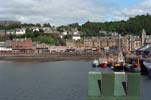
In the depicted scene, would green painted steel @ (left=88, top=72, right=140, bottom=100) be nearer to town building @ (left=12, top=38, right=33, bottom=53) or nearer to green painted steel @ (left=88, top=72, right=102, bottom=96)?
green painted steel @ (left=88, top=72, right=102, bottom=96)

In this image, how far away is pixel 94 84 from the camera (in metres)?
9.66

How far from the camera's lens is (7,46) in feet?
555

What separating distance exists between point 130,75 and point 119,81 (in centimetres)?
27

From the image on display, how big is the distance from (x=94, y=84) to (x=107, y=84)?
0.27 metres

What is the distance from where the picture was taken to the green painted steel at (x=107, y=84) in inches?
377

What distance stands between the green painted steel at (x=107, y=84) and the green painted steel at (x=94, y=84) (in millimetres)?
126

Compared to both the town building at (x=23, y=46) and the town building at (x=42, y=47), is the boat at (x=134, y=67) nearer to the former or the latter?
the town building at (x=23, y=46)

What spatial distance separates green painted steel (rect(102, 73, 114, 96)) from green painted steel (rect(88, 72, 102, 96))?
126 mm

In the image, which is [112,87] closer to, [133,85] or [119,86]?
[119,86]

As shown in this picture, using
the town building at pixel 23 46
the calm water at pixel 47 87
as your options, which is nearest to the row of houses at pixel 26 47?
the town building at pixel 23 46

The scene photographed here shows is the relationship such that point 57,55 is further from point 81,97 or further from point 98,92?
point 98,92

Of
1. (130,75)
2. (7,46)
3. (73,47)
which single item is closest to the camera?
(130,75)

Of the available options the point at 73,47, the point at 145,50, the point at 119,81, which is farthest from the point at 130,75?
the point at 73,47

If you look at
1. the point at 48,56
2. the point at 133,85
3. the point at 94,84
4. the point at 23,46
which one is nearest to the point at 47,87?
the point at 94,84
